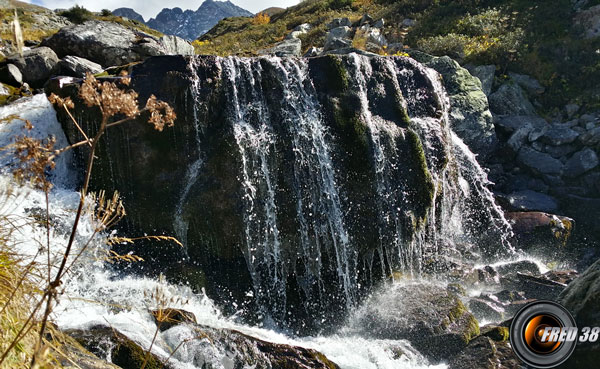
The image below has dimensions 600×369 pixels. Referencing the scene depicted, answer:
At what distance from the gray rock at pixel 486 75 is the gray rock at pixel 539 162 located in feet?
9.97

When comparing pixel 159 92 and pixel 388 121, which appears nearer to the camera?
pixel 159 92

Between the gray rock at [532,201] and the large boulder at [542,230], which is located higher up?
the gray rock at [532,201]

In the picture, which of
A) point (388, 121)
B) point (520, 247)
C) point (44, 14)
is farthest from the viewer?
point (44, 14)

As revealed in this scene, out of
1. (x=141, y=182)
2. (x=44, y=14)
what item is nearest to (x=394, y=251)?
(x=141, y=182)

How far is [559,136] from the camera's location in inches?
478

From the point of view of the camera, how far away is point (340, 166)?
7922 millimetres

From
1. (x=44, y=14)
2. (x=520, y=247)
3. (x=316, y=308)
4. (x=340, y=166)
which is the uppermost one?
(x=44, y=14)

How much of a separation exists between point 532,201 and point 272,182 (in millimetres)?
7898

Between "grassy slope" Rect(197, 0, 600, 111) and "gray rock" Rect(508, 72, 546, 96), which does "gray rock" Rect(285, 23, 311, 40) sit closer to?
"grassy slope" Rect(197, 0, 600, 111)

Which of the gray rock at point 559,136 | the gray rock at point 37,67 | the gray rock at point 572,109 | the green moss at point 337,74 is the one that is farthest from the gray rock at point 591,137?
the gray rock at point 37,67

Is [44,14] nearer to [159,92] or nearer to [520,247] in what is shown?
[159,92]

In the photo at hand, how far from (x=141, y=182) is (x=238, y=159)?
1.90m

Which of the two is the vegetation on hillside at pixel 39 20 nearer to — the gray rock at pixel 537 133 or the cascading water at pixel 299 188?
the cascading water at pixel 299 188

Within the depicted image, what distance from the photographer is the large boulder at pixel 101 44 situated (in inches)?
448
